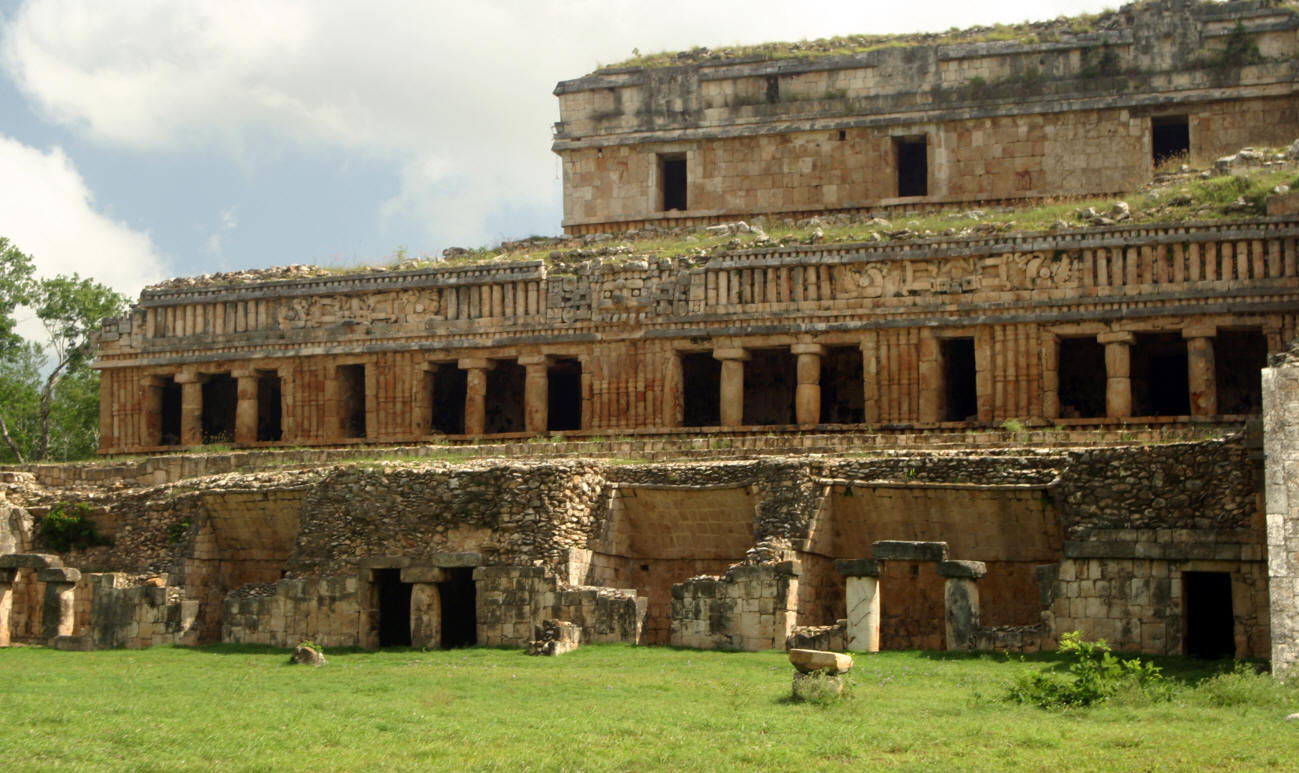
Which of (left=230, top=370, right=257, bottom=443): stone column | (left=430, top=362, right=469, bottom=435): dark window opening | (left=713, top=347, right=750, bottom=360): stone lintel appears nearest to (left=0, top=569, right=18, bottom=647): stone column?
(left=230, top=370, right=257, bottom=443): stone column

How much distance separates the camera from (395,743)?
1725 cm

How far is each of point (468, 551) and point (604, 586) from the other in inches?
80.5

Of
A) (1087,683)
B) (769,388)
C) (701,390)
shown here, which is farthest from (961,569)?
(701,390)

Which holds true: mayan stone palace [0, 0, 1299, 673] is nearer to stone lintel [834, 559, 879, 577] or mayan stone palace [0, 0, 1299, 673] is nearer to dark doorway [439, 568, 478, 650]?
dark doorway [439, 568, 478, 650]

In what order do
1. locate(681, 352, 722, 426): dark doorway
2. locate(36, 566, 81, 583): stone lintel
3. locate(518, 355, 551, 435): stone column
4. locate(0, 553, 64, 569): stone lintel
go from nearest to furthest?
locate(36, 566, 81, 583): stone lintel, locate(0, 553, 64, 569): stone lintel, locate(518, 355, 551, 435): stone column, locate(681, 352, 722, 426): dark doorway

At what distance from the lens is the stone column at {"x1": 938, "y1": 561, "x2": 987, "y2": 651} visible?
75.1 feet

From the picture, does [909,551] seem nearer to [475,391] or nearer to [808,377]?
[808,377]

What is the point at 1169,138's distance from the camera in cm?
3722

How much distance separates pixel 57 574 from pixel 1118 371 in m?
17.1

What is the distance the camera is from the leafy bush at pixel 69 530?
3058cm

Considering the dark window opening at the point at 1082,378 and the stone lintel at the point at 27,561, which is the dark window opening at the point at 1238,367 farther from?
the stone lintel at the point at 27,561

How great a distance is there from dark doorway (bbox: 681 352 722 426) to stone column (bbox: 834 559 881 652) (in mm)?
11454

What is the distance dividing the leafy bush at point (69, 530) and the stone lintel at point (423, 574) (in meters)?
6.91

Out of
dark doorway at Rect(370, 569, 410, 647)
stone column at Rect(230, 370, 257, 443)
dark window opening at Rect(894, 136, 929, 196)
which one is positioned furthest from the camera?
dark window opening at Rect(894, 136, 929, 196)
